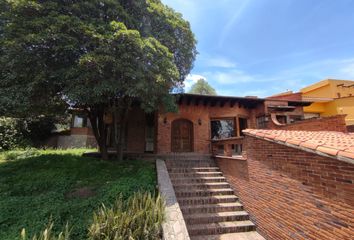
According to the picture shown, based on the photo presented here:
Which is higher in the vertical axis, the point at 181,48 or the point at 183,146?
the point at 181,48

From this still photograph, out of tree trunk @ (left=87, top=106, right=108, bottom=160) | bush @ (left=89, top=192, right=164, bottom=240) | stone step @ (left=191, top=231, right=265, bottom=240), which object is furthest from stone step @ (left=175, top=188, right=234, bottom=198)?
tree trunk @ (left=87, top=106, right=108, bottom=160)

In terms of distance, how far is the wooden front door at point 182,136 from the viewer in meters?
11.2

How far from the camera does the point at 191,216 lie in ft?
18.3

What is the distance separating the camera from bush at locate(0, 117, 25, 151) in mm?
13734

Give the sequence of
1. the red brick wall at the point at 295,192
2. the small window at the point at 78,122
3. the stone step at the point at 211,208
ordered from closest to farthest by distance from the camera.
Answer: the red brick wall at the point at 295,192 → the stone step at the point at 211,208 → the small window at the point at 78,122

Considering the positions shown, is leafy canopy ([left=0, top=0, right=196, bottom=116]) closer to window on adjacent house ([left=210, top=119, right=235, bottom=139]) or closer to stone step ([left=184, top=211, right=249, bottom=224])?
stone step ([left=184, top=211, right=249, bottom=224])

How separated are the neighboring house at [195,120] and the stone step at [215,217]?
17.1 ft

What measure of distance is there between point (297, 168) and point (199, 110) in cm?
768

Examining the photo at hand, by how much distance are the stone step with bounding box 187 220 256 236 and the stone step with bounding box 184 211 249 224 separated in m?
0.13

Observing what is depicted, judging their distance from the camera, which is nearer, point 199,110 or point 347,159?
point 347,159

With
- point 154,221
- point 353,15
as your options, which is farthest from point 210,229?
point 353,15

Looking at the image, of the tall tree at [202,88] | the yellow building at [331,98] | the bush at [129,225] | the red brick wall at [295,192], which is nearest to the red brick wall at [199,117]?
the red brick wall at [295,192]

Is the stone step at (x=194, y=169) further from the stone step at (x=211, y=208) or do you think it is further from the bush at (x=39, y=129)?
the bush at (x=39, y=129)

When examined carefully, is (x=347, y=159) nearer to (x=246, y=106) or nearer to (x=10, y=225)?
(x=10, y=225)
